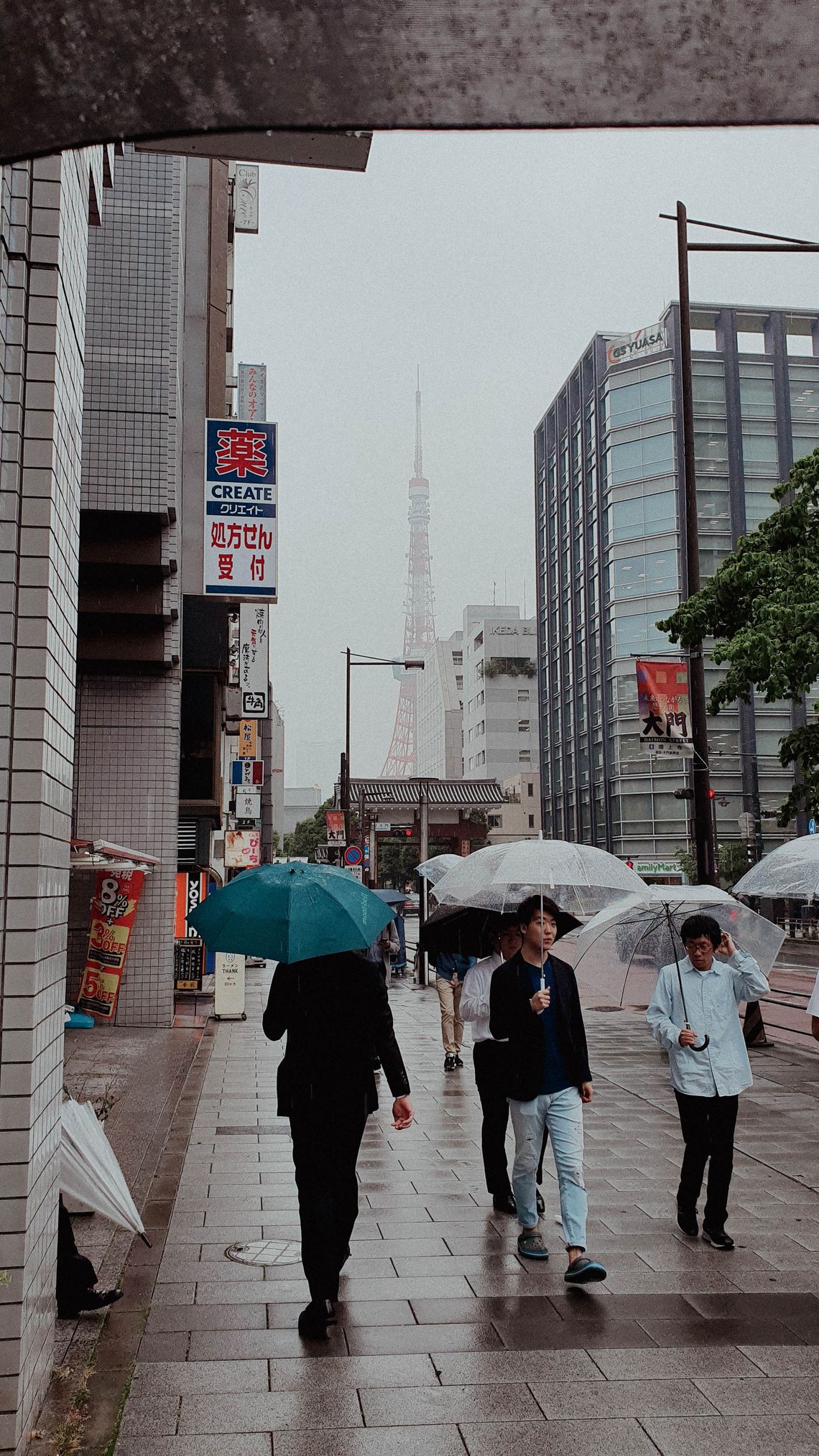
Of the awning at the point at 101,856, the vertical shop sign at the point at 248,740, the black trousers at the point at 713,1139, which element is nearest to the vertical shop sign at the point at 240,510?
A: the awning at the point at 101,856

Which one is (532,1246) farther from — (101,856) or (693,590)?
(693,590)

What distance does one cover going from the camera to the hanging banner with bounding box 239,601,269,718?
94.6ft

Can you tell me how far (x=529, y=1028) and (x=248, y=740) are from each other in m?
29.9

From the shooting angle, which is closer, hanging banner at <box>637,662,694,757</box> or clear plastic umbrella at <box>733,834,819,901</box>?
clear plastic umbrella at <box>733,834,819,901</box>

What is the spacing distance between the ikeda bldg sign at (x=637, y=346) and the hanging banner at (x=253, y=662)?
3866cm

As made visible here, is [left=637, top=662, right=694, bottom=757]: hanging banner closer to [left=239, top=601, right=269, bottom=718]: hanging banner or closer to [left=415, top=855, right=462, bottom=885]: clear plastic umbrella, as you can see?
[left=415, top=855, right=462, bottom=885]: clear plastic umbrella

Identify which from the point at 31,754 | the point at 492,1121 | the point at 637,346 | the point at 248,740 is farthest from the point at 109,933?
the point at 637,346

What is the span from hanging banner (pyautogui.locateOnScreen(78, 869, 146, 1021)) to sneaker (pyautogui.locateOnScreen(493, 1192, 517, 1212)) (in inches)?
345

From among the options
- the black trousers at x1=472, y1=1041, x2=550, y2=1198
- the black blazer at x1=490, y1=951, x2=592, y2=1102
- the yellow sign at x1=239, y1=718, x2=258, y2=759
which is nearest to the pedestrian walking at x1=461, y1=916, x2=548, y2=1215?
the black trousers at x1=472, y1=1041, x2=550, y2=1198

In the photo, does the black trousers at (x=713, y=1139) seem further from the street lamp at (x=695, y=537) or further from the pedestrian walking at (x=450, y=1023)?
the street lamp at (x=695, y=537)

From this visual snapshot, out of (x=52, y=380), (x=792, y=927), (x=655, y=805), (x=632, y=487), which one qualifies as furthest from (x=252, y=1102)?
(x=632, y=487)

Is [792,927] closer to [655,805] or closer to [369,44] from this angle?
[655,805]

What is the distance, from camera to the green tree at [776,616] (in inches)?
509

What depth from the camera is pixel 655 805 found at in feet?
199
